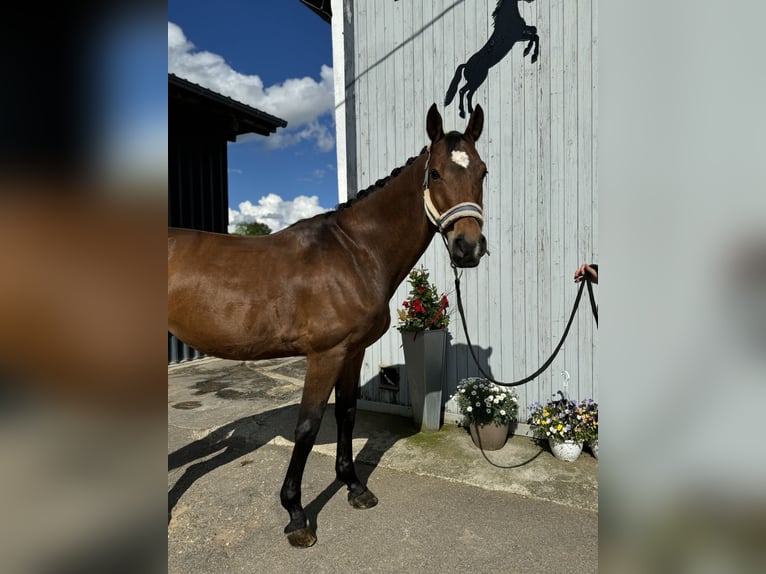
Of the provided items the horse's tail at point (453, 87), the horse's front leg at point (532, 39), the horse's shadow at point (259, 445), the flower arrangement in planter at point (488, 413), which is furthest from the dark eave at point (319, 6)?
the flower arrangement in planter at point (488, 413)

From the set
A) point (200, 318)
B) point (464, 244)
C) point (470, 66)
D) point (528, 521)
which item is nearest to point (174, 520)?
point (200, 318)

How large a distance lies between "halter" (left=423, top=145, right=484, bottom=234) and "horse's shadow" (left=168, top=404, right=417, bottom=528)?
1.98 m

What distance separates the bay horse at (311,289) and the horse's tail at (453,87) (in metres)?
2.02

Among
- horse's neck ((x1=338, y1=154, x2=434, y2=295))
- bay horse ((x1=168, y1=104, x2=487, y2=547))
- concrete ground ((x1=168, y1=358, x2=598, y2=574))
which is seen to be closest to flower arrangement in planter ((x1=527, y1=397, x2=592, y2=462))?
concrete ground ((x1=168, y1=358, x2=598, y2=574))

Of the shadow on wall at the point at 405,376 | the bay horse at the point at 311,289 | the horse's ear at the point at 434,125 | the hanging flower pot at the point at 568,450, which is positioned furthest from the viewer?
the shadow on wall at the point at 405,376

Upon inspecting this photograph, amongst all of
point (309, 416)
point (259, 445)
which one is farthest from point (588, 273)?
point (259, 445)

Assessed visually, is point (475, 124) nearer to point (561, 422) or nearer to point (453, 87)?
point (453, 87)

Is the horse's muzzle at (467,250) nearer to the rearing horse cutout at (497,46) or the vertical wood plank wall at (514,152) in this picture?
the vertical wood plank wall at (514,152)

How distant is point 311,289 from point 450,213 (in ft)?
3.10

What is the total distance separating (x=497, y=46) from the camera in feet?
13.2

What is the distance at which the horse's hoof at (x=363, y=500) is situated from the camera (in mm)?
2829

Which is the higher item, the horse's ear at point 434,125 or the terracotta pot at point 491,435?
the horse's ear at point 434,125

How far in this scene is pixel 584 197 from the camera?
3.71m
